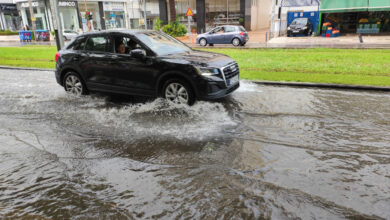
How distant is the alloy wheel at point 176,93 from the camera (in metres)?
6.50

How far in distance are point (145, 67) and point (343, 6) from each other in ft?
85.2

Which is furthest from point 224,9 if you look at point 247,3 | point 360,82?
point 360,82

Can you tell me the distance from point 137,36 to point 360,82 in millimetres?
6246

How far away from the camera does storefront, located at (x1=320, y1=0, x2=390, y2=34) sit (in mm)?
25688

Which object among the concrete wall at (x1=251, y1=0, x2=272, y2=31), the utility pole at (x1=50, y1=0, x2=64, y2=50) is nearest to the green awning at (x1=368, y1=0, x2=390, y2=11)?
the concrete wall at (x1=251, y1=0, x2=272, y2=31)

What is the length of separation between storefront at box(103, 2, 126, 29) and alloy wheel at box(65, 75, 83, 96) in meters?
44.6

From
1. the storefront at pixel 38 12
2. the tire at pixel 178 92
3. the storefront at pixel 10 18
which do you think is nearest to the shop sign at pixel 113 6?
the storefront at pixel 38 12

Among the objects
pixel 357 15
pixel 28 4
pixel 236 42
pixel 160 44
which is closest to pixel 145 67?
pixel 160 44

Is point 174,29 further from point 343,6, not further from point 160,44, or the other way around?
point 160,44

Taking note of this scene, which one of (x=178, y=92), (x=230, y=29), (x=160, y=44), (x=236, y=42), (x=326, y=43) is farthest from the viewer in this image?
(x=230, y=29)

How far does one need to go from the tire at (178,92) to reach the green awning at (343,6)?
1001 inches

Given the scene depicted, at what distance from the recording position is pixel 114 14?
5112 centimetres

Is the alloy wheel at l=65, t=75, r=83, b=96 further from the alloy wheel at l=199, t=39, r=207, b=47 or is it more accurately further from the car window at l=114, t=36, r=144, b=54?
the alloy wheel at l=199, t=39, r=207, b=47

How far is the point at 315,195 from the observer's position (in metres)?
3.40
